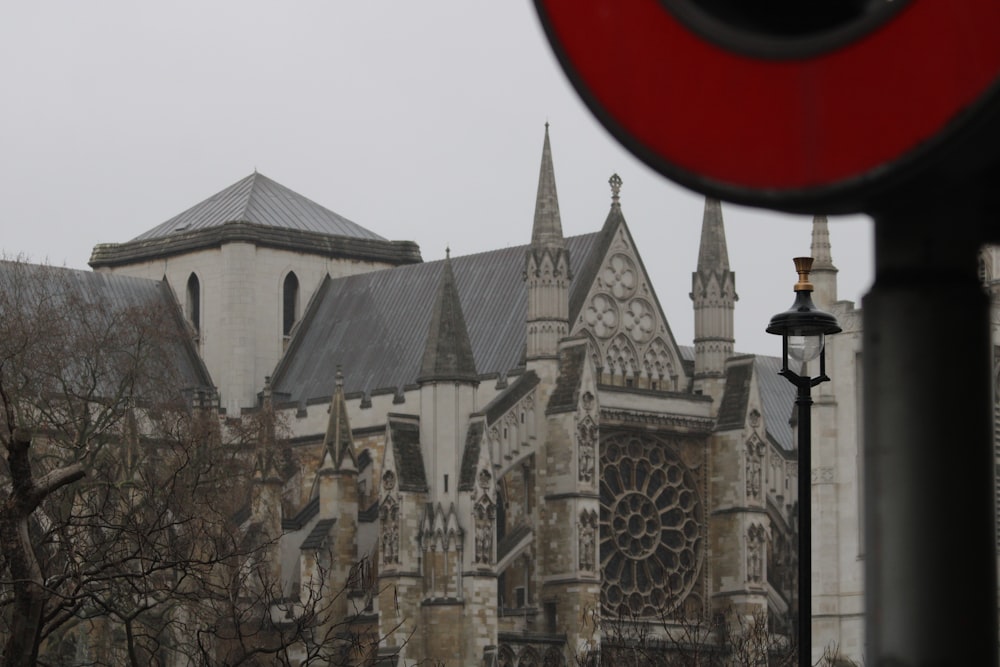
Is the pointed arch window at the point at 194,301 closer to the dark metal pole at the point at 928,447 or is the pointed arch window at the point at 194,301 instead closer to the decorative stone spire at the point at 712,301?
the decorative stone spire at the point at 712,301

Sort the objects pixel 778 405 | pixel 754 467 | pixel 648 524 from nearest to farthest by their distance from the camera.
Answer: pixel 754 467 < pixel 648 524 < pixel 778 405

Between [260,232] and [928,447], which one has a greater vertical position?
[260,232]

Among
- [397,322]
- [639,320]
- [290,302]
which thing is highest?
[290,302]

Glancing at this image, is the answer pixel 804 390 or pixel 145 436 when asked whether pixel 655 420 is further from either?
pixel 804 390

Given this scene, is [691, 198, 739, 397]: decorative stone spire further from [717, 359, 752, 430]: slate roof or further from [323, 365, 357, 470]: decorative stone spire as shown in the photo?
[323, 365, 357, 470]: decorative stone spire

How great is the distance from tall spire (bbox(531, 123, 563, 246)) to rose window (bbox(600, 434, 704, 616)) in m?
6.24

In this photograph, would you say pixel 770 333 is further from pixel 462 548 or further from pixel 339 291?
pixel 339 291

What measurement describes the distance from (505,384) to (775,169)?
60735 mm

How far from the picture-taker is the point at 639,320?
213 ft

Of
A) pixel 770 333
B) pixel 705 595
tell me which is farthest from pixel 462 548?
pixel 770 333

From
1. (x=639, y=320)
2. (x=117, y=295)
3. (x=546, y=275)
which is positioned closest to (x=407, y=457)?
(x=546, y=275)

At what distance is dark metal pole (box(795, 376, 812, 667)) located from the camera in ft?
46.6

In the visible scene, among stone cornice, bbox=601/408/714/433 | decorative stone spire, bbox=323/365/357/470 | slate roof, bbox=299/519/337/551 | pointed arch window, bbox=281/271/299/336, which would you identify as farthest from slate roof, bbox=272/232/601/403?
slate roof, bbox=299/519/337/551

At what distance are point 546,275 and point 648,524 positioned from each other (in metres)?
8.14
